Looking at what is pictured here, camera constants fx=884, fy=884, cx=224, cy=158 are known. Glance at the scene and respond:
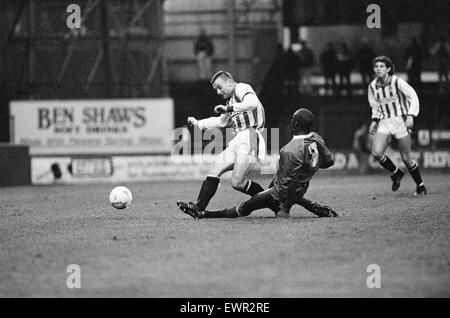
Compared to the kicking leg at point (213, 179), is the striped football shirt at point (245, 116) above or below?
above

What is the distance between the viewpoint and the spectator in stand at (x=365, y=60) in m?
26.5

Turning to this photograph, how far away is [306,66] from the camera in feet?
88.4

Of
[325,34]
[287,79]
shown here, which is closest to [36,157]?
[287,79]

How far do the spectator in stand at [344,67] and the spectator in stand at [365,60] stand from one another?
335 millimetres

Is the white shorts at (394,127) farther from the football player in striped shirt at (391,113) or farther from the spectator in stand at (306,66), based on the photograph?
the spectator in stand at (306,66)

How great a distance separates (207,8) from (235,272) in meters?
22.5

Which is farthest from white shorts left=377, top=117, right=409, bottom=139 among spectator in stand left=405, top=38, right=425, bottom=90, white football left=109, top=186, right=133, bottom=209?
spectator in stand left=405, top=38, right=425, bottom=90

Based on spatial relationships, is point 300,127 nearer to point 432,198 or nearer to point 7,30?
point 432,198

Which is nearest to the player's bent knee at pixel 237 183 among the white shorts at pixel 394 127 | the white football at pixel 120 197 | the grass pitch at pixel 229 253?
the grass pitch at pixel 229 253

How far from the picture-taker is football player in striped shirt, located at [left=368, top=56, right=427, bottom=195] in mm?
15008

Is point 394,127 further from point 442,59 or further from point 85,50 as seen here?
point 85,50

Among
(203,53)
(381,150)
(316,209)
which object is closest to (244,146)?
(316,209)

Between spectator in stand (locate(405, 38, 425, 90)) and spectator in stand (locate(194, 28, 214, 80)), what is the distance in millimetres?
6111

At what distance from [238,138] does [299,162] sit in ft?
3.47
